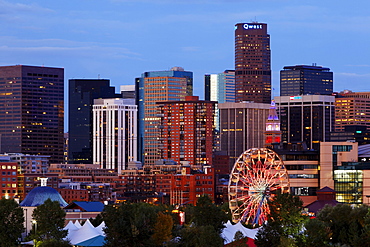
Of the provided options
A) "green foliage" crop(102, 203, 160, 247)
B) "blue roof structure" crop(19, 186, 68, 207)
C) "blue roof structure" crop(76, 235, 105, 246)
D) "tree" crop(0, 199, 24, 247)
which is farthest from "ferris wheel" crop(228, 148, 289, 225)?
"tree" crop(0, 199, 24, 247)

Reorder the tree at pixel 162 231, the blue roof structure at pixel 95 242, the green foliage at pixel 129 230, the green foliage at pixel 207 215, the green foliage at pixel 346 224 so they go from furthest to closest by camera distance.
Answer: the green foliage at pixel 207 215
the tree at pixel 162 231
the blue roof structure at pixel 95 242
the green foliage at pixel 346 224
the green foliage at pixel 129 230

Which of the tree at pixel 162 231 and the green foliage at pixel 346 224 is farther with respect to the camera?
the tree at pixel 162 231

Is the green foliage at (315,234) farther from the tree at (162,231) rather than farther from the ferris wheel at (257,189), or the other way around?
the ferris wheel at (257,189)

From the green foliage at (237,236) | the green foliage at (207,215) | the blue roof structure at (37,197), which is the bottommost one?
the green foliage at (237,236)

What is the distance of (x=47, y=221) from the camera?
140m

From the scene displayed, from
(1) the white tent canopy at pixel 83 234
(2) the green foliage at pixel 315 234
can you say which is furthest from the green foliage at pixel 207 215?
(2) the green foliage at pixel 315 234

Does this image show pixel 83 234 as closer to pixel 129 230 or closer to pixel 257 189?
pixel 129 230

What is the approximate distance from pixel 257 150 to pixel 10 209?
187 ft

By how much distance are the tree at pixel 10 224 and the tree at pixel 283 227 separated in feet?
110

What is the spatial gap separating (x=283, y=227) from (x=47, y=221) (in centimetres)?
3311

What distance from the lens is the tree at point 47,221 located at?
13762 centimetres

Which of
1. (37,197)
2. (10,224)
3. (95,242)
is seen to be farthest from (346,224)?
(37,197)

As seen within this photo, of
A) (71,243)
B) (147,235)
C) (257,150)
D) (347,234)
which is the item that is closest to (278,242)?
(347,234)

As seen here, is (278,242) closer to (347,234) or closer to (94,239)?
(347,234)
